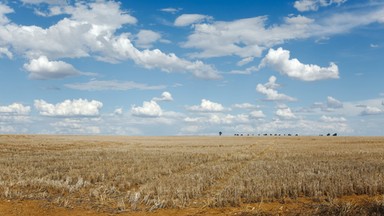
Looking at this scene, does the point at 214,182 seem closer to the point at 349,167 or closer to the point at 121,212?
the point at 121,212

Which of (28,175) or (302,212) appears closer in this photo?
(302,212)

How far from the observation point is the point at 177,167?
2748 centimetres

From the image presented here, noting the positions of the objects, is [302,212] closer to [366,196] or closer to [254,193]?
[254,193]

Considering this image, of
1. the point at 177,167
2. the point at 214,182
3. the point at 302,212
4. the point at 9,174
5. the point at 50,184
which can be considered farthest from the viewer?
the point at 177,167

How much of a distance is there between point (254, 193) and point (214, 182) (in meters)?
4.92

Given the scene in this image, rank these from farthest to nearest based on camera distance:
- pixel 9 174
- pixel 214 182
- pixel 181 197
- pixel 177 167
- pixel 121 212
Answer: pixel 177 167 < pixel 9 174 < pixel 214 182 < pixel 181 197 < pixel 121 212

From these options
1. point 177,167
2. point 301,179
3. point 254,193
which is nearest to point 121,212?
point 254,193

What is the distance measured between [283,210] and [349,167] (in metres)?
12.0

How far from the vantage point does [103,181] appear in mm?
21781

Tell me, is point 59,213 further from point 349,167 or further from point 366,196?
point 349,167

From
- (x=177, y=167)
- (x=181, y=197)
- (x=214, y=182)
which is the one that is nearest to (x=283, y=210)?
(x=181, y=197)

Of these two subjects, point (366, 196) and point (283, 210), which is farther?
point (366, 196)

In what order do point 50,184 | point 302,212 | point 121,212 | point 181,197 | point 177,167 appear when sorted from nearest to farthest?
1. point 302,212
2. point 121,212
3. point 181,197
4. point 50,184
5. point 177,167

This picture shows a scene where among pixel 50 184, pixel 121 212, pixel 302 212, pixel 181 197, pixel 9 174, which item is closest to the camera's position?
pixel 302 212
